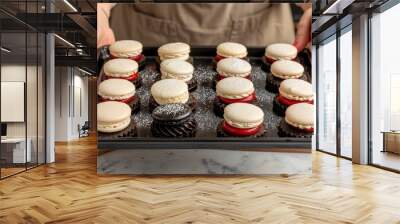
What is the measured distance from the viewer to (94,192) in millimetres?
4027

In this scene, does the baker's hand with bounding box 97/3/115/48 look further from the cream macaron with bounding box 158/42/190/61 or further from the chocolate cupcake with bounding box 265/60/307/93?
the chocolate cupcake with bounding box 265/60/307/93

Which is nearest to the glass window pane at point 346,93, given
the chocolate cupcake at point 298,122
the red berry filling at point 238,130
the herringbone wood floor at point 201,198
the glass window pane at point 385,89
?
the glass window pane at point 385,89

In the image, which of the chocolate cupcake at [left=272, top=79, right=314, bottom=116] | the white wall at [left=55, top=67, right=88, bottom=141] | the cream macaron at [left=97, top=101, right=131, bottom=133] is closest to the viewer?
the cream macaron at [left=97, top=101, right=131, bottom=133]

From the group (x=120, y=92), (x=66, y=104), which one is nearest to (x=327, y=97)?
(x=120, y=92)

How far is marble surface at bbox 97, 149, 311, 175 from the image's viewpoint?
16.0 ft

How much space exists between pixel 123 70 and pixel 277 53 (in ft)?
6.87

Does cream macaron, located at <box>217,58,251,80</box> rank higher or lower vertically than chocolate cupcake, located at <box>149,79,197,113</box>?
higher

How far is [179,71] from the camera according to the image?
4.82 meters

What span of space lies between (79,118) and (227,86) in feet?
39.8

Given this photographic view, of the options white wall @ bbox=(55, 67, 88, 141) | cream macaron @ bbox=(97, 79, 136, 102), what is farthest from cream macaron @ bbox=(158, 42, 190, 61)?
white wall @ bbox=(55, 67, 88, 141)

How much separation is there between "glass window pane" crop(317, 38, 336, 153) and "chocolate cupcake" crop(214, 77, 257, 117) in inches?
159

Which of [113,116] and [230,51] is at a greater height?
[230,51]

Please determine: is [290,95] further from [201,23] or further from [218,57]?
[201,23]

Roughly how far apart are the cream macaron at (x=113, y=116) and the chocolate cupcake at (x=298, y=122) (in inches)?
77.3
